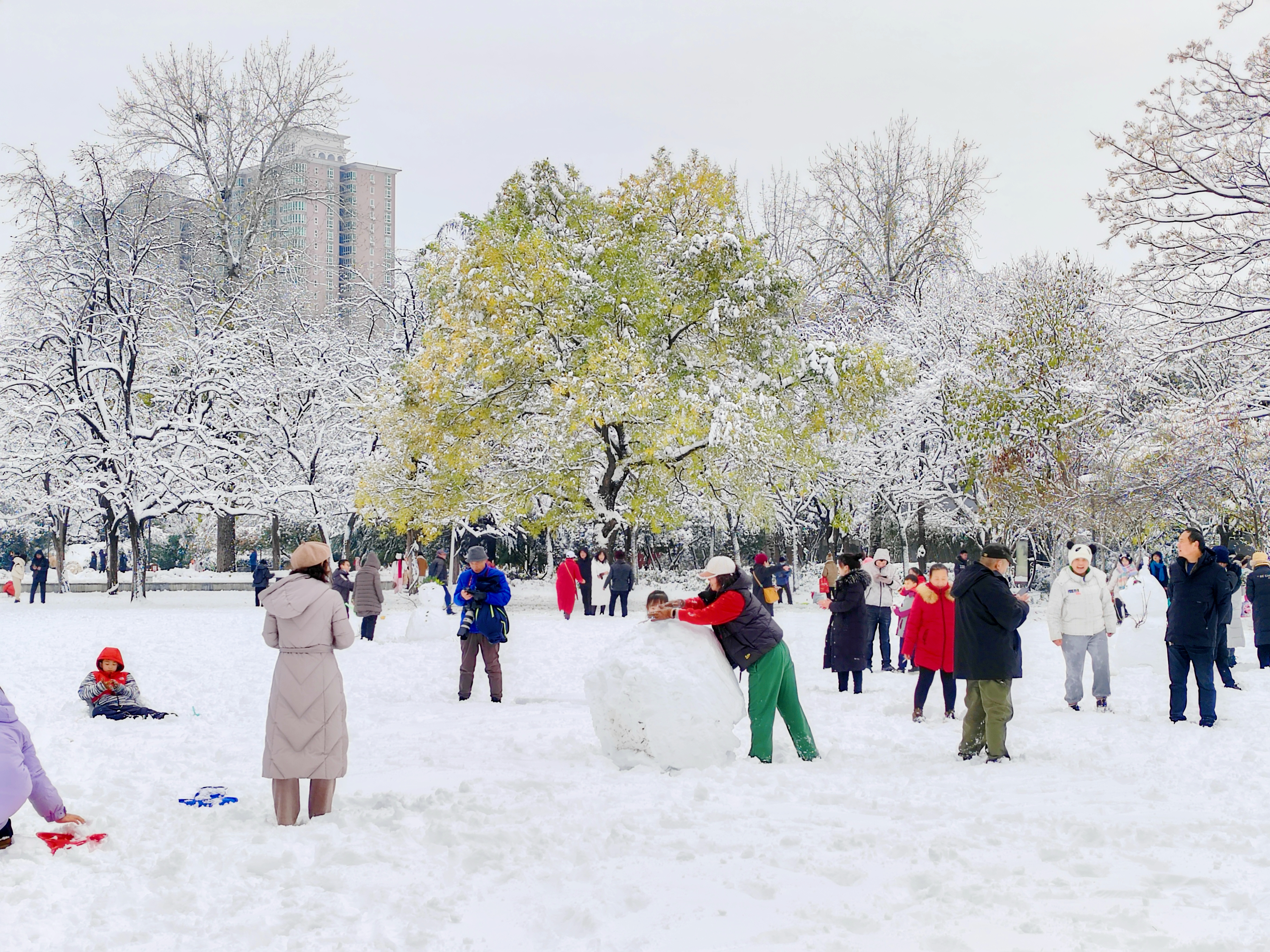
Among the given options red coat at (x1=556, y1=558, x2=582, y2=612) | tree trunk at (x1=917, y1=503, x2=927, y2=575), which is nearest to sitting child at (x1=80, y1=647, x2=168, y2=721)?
red coat at (x1=556, y1=558, x2=582, y2=612)

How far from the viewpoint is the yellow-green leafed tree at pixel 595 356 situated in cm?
2328

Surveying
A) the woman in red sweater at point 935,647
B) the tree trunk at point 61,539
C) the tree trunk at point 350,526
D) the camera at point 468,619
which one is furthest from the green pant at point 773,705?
the tree trunk at point 61,539

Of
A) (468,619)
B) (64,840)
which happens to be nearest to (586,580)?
(468,619)

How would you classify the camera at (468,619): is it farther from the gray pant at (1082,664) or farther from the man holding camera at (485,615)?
the gray pant at (1082,664)

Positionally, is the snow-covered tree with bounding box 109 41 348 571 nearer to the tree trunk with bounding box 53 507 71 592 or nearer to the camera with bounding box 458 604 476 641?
the tree trunk with bounding box 53 507 71 592

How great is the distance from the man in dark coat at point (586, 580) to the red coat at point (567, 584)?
0.50 metres

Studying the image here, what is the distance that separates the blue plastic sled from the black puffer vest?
136 inches

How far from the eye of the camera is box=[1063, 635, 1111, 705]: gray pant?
34.1 ft

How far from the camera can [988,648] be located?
8.10 m

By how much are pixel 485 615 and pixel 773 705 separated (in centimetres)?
420

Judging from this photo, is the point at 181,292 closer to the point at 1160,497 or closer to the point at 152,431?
the point at 152,431

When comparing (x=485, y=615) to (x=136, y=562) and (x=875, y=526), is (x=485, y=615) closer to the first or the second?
(x=136, y=562)

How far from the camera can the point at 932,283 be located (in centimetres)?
3569

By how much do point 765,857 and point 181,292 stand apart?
99.5 feet
